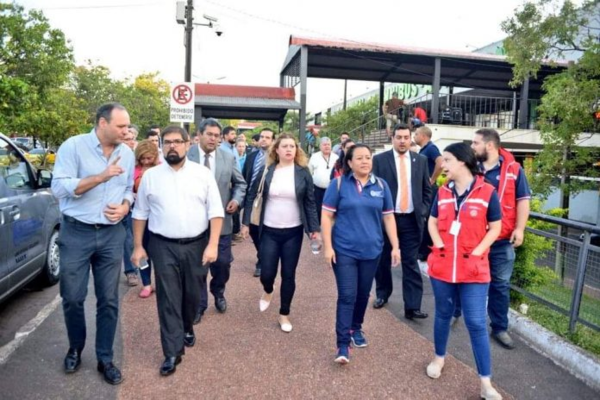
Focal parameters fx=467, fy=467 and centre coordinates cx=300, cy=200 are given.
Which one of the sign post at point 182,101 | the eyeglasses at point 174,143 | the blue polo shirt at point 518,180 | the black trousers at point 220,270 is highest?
the sign post at point 182,101

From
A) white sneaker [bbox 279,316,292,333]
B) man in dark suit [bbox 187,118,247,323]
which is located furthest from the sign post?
white sneaker [bbox 279,316,292,333]

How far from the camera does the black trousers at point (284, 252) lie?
4293 mm

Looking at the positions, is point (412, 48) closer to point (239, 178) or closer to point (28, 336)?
point (239, 178)

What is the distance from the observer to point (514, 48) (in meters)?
10.5

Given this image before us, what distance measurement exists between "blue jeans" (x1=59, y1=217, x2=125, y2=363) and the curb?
3524mm

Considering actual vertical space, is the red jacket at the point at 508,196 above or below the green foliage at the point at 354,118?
below

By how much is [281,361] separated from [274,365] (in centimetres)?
9

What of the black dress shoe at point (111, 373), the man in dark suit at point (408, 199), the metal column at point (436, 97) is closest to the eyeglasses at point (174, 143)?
the black dress shoe at point (111, 373)

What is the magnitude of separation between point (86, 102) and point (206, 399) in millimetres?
31615

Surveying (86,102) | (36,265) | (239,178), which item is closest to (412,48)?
(239,178)

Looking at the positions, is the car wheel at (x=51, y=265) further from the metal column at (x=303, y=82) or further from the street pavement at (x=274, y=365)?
the metal column at (x=303, y=82)

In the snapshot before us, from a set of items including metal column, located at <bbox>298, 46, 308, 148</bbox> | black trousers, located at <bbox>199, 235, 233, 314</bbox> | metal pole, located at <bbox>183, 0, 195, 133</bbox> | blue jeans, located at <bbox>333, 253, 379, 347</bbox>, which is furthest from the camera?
metal column, located at <bbox>298, 46, 308, 148</bbox>

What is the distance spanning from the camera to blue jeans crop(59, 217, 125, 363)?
3.26 metres

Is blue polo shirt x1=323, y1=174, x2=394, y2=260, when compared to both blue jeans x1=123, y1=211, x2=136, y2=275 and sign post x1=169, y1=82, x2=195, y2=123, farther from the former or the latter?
sign post x1=169, y1=82, x2=195, y2=123
